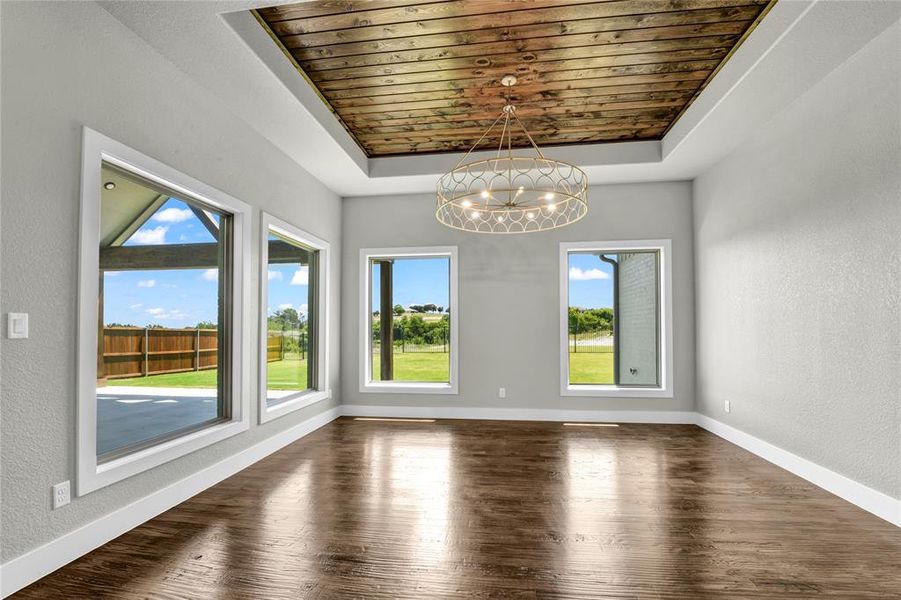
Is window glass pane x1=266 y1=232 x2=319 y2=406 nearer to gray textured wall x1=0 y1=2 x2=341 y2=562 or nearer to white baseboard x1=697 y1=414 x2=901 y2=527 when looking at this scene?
gray textured wall x1=0 y1=2 x2=341 y2=562

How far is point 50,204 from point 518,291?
14.1ft

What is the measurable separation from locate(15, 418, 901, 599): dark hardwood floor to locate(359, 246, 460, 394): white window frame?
5.69 feet

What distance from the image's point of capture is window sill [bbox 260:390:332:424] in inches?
154

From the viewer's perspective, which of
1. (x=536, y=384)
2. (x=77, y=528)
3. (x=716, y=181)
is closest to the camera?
(x=77, y=528)

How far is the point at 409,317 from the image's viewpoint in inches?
232

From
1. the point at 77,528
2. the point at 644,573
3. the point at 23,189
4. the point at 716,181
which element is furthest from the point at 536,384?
the point at 23,189

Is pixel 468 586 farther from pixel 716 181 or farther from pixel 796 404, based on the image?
pixel 716 181

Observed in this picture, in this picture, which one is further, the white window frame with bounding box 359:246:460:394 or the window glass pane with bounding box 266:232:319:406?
the white window frame with bounding box 359:246:460:394

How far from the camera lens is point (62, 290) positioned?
2.19 metres

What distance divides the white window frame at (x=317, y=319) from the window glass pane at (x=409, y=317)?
0.72 m

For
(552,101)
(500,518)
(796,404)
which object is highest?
(552,101)

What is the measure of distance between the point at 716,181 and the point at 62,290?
5.35m

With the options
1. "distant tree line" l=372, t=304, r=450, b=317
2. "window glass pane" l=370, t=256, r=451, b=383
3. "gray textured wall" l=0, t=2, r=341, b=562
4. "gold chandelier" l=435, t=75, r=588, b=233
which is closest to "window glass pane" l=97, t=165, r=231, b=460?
"gray textured wall" l=0, t=2, r=341, b=562

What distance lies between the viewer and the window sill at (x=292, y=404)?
392 cm
